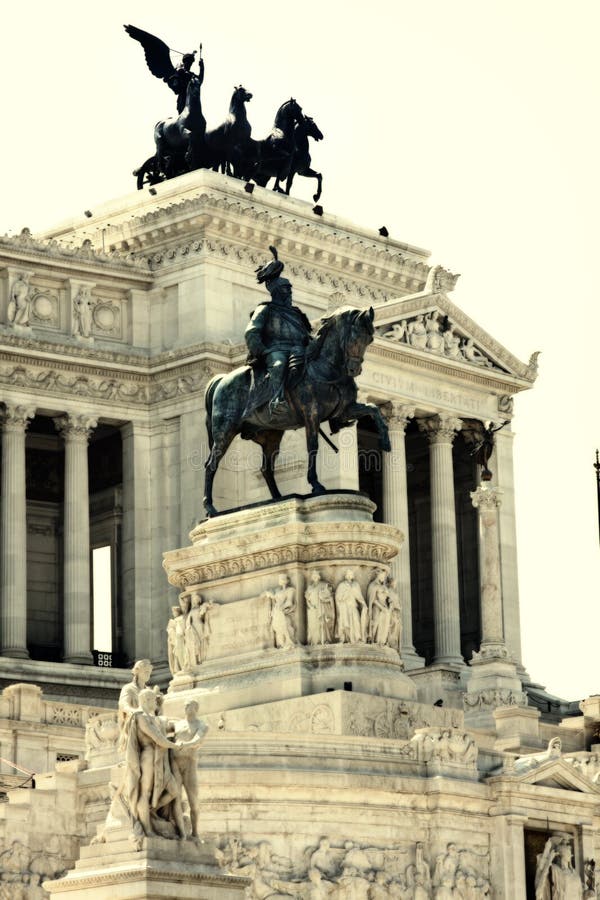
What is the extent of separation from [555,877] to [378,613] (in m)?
6.92

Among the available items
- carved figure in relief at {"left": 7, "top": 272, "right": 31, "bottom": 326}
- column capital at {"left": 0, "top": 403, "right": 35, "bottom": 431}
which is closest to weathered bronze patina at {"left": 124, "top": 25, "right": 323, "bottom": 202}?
carved figure in relief at {"left": 7, "top": 272, "right": 31, "bottom": 326}

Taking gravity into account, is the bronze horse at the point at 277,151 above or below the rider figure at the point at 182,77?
below

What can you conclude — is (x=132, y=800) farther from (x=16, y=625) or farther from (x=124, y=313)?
(x=124, y=313)

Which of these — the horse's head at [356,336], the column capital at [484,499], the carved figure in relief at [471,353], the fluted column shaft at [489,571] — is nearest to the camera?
the horse's head at [356,336]

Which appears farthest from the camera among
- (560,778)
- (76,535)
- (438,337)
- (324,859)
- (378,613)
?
(438,337)

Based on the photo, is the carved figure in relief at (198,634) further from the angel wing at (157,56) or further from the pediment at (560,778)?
the angel wing at (157,56)

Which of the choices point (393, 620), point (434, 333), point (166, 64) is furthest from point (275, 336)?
point (166, 64)

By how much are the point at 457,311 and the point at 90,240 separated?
12.1 metres

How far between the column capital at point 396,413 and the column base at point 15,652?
13.7 m

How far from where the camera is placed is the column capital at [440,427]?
9012cm

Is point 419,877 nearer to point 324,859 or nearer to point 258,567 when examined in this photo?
point 324,859

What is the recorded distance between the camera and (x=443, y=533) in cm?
8988

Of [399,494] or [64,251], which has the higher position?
[64,251]

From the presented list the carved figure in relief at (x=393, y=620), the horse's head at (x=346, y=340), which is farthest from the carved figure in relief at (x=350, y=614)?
the horse's head at (x=346, y=340)
